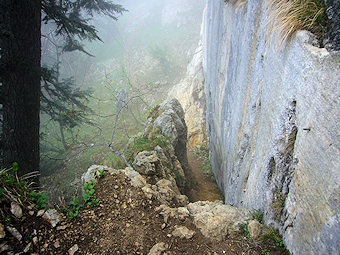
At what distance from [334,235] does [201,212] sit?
74.8 inches

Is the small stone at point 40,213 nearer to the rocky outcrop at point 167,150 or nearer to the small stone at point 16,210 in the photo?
the small stone at point 16,210

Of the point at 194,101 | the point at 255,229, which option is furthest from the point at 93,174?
the point at 194,101

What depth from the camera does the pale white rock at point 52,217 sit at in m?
2.32

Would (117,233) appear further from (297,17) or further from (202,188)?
(202,188)

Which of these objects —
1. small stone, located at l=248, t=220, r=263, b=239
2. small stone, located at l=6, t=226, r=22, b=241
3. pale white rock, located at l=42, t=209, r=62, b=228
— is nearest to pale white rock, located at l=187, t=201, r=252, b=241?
small stone, located at l=248, t=220, r=263, b=239

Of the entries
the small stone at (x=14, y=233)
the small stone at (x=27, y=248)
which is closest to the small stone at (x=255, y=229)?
the small stone at (x=27, y=248)

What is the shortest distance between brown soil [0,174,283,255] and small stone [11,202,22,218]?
0.05 meters

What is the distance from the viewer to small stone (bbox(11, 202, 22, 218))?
2154mm

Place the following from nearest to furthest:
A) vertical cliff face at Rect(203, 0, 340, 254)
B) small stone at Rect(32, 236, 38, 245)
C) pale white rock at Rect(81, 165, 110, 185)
A: vertical cliff face at Rect(203, 0, 340, 254) → small stone at Rect(32, 236, 38, 245) → pale white rock at Rect(81, 165, 110, 185)

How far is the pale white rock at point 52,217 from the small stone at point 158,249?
120cm

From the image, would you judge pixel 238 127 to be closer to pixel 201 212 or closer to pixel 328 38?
pixel 201 212

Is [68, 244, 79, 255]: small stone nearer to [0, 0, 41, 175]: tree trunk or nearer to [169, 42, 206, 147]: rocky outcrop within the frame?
[0, 0, 41, 175]: tree trunk

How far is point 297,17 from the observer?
2.08 meters

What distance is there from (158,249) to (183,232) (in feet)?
1.45
